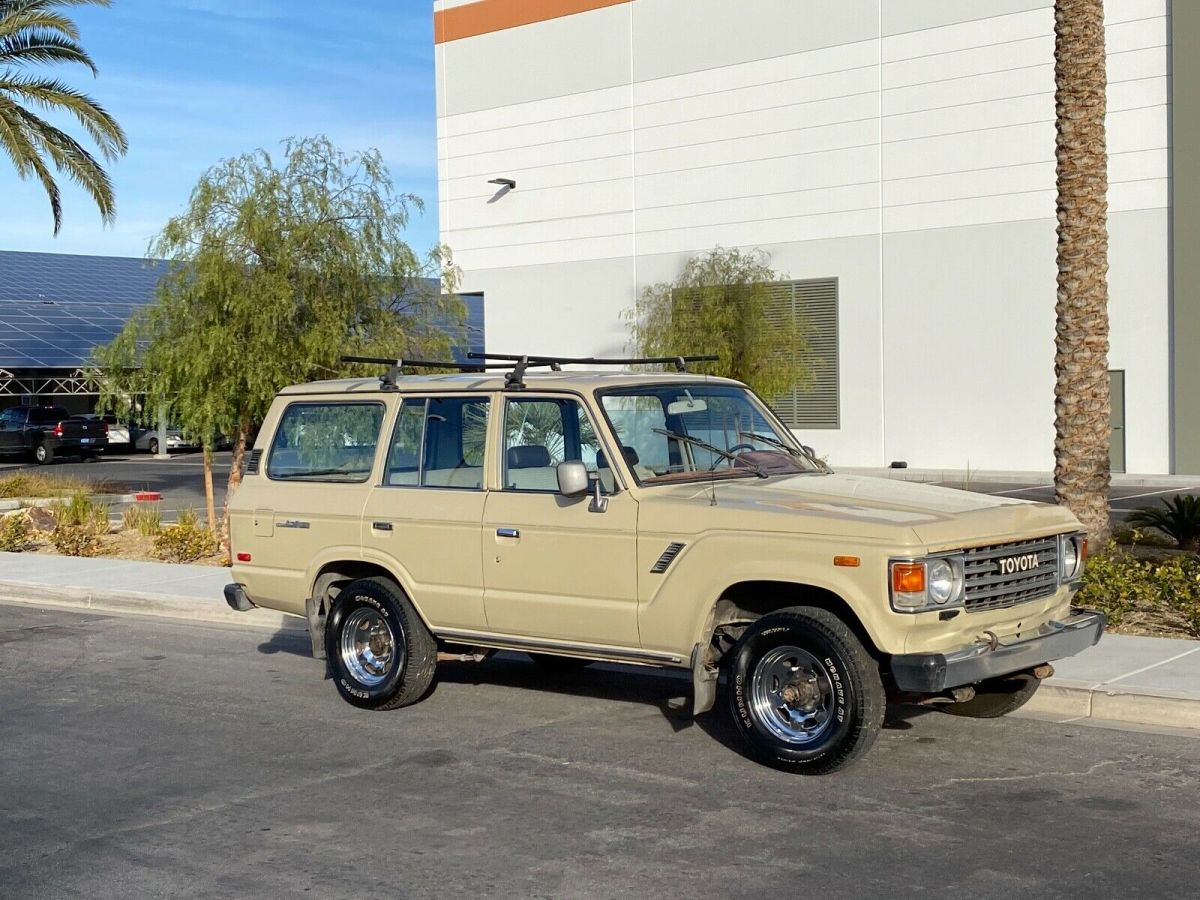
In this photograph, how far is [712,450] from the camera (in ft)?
27.5

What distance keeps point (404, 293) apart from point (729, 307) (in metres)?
11.3

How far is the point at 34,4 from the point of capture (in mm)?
25125

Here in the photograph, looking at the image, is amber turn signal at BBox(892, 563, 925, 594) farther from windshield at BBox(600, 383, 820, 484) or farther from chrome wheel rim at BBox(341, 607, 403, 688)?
chrome wheel rim at BBox(341, 607, 403, 688)

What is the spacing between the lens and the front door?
789 cm

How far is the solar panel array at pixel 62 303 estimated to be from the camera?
158ft

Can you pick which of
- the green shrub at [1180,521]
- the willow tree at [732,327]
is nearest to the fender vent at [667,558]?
the green shrub at [1180,521]

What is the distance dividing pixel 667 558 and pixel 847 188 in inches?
972

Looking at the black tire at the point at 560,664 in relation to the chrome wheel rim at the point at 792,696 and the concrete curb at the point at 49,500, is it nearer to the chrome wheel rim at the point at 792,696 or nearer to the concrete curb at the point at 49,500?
the chrome wheel rim at the point at 792,696

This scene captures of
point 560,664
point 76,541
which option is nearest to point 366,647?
point 560,664

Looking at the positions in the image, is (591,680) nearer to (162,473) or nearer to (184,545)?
(184,545)

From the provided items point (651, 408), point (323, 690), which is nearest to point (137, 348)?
point (323, 690)

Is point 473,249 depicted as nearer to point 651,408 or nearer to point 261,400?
point 261,400

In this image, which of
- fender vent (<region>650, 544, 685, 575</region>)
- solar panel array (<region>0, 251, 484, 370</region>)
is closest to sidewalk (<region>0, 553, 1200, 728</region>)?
fender vent (<region>650, 544, 685, 575</region>)

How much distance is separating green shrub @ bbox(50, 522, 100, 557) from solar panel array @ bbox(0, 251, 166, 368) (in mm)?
26959
